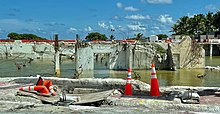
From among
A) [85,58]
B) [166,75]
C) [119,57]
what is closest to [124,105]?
[166,75]

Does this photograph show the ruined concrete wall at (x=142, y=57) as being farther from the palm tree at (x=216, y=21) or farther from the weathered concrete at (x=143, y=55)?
the palm tree at (x=216, y=21)

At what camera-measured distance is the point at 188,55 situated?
3600 cm

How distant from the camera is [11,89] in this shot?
9977 mm

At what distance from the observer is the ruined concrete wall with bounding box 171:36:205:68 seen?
35938 millimetres

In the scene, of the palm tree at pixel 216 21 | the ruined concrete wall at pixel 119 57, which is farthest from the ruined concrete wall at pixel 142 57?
the palm tree at pixel 216 21

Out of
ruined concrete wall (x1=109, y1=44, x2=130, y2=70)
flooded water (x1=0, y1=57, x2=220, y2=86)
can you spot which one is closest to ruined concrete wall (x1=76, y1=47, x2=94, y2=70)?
flooded water (x1=0, y1=57, x2=220, y2=86)

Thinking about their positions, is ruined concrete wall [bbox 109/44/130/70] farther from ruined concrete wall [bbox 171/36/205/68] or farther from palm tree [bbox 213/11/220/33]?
palm tree [bbox 213/11/220/33]

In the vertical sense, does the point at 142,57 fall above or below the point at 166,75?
above

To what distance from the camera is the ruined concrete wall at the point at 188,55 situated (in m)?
35.9

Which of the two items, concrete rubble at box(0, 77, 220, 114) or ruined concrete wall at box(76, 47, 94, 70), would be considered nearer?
concrete rubble at box(0, 77, 220, 114)

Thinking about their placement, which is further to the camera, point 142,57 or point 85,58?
point 142,57

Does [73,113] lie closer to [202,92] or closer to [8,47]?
[202,92]

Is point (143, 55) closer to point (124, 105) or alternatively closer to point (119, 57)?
point (119, 57)

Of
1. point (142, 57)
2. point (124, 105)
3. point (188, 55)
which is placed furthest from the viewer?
point (188, 55)
